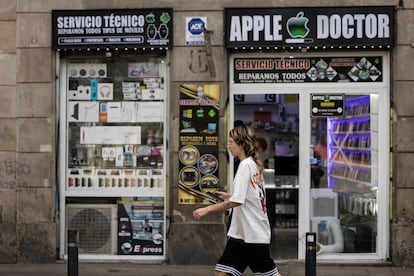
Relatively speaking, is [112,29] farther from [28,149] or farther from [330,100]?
[330,100]

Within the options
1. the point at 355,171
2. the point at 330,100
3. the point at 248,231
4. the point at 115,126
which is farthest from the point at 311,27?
the point at 248,231

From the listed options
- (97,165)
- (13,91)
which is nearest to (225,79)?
(97,165)

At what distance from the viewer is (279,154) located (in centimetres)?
1074

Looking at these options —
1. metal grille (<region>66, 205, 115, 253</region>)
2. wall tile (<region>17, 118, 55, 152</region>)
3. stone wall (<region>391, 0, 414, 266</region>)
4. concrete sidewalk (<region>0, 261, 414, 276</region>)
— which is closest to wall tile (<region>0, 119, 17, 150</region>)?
wall tile (<region>17, 118, 55, 152</region>)

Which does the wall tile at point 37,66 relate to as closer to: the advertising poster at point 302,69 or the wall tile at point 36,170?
the wall tile at point 36,170

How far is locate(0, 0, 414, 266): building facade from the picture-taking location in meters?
9.08

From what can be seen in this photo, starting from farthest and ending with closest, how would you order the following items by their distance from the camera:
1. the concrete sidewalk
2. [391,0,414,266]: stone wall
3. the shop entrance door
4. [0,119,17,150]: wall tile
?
1. the shop entrance door
2. [0,119,17,150]: wall tile
3. [391,0,414,266]: stone wall
4. the concrete sidewalk

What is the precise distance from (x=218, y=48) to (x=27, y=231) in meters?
3.70

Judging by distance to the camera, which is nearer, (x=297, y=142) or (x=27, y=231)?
(x=27, y=231)

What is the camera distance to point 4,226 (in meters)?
9.37

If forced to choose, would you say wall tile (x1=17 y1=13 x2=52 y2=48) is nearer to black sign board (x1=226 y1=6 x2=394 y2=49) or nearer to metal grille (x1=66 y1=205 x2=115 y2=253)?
metal grille (x1=66 y1=205 x2=115 y2=253)

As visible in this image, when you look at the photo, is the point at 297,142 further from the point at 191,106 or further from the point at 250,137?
the point at 250,137

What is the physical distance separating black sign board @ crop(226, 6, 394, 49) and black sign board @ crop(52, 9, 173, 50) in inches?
38.3

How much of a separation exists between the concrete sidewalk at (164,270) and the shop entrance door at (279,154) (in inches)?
22.4
